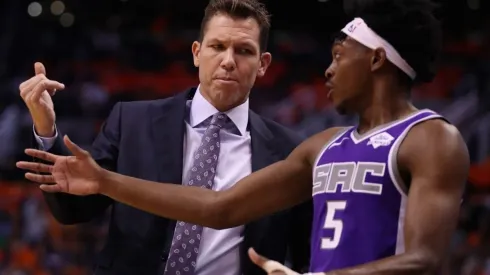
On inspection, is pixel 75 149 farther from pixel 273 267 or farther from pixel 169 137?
pixel 273 267

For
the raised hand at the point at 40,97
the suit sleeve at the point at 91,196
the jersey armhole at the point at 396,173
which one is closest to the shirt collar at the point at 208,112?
the suit sleeve at the point at 91,196

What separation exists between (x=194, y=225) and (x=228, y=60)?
0.59 metres

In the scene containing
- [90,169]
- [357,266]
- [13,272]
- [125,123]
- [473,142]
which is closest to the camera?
[357,266]

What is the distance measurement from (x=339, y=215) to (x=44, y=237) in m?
5.66

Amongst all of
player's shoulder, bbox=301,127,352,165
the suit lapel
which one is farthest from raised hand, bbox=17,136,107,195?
player's shoulder, bbox=301,127,352,165

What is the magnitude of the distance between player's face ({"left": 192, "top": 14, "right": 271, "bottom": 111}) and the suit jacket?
0.48 ft

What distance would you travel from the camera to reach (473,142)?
8.55 m

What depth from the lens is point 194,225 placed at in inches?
118

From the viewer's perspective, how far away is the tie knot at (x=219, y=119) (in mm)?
3156

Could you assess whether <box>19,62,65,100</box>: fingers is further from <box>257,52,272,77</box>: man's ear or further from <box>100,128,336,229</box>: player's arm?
<box>257,52,272,77</box>: man's ear

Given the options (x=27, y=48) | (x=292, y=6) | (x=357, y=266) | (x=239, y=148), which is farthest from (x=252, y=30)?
(x=292, y=6)

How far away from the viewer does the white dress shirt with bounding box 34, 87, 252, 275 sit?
2.99m

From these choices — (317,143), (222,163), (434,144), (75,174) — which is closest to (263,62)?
(222,163)

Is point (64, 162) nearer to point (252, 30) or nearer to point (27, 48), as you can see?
point (252, 30)
